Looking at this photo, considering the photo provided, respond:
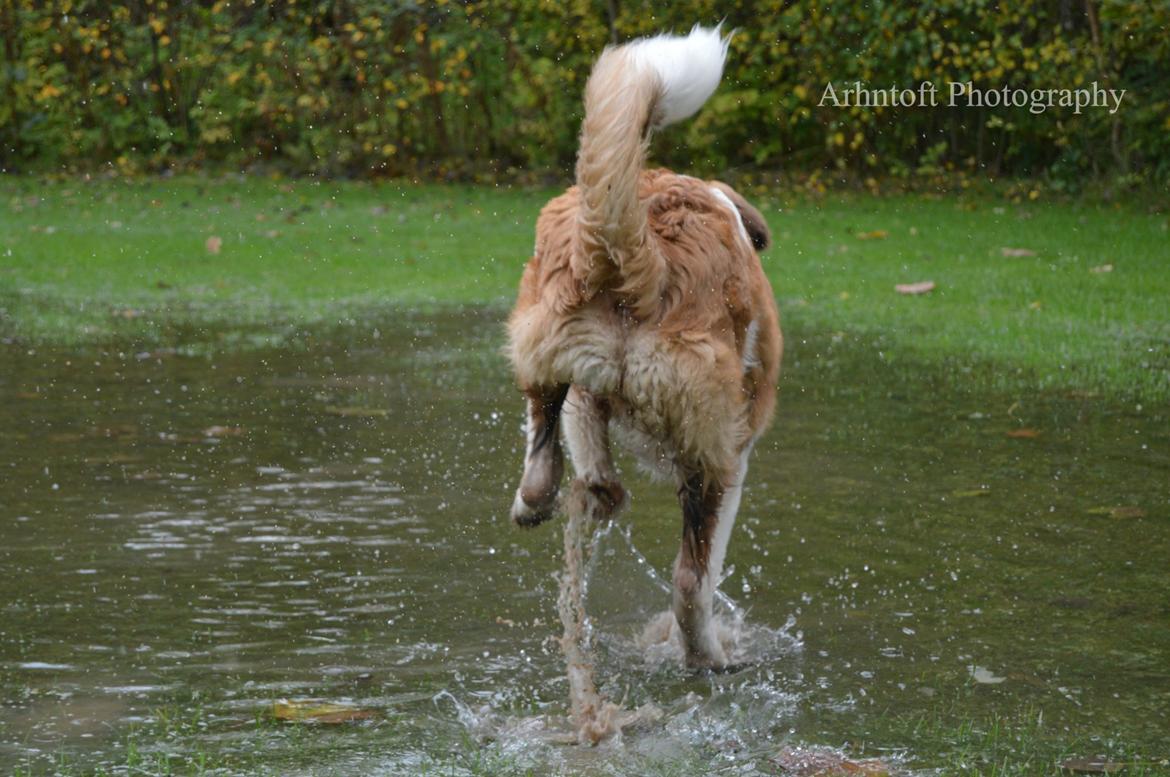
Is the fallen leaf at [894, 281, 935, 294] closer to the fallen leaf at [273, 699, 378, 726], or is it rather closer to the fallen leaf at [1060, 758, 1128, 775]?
the fallen leaf at [1060, 758, 1128, 775]

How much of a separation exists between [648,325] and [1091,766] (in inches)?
57.9

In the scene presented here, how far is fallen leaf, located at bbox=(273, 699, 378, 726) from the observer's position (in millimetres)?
4016

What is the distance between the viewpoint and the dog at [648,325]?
3.85 metres

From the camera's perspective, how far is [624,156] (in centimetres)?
374

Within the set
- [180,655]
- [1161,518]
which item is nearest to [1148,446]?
[1161,518]

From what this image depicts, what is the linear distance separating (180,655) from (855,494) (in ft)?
9.29

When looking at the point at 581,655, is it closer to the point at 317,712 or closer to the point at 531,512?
the point at 531,512

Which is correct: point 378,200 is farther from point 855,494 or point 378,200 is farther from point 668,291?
point 668,291

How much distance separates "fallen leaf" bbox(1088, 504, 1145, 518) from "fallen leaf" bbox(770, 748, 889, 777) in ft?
8.29

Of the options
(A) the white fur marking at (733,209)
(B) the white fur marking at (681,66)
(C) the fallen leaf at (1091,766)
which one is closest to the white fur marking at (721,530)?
(A) the white fur marking at (733,209)

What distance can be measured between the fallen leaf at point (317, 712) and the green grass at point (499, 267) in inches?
193

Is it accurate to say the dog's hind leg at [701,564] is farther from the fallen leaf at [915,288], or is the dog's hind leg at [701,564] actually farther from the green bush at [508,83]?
the green bush at [508,83]

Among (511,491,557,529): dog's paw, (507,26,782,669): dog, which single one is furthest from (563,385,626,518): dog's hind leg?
(511,491,557,529): dog's paw

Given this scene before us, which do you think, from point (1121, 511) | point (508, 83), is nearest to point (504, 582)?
point (1121, 511)
